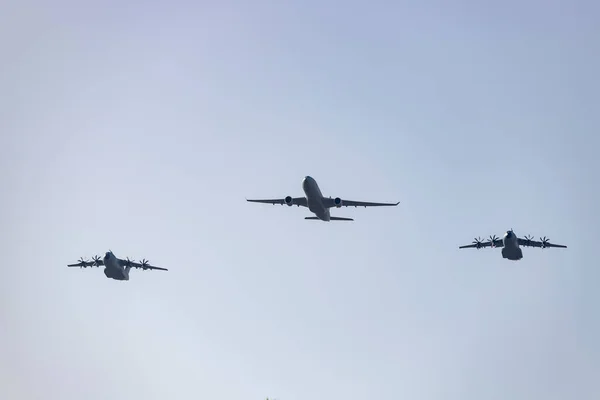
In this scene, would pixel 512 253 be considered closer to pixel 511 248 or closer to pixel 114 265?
pixel 511 248

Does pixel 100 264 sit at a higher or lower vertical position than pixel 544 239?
lower

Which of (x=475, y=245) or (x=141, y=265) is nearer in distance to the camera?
(x=475, y=245)

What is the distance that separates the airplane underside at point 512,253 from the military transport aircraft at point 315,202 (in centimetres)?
1762

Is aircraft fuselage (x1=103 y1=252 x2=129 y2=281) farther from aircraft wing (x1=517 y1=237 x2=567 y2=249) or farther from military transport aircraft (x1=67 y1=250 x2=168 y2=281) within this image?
aircraft wing (x1=517 y1=237 x2=567 y2=249)

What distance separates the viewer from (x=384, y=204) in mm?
122500

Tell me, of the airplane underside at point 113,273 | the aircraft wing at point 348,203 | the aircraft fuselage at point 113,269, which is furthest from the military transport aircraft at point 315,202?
the airplane underside at point 113,273

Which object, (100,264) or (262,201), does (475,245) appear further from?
(100,264)

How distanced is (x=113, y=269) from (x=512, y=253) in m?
59.9

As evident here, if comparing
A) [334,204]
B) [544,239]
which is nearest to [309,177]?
[334,204]

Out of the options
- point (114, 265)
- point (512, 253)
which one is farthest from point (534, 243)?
point (114, 265)

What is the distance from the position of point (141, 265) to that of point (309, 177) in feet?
137

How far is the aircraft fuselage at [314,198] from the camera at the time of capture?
112m

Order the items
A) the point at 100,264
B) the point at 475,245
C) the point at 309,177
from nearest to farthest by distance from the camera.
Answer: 1. the point at 309,177
2. the point at 475,245
3. the point at 100,264

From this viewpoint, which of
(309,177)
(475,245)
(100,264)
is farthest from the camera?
(100,264)
